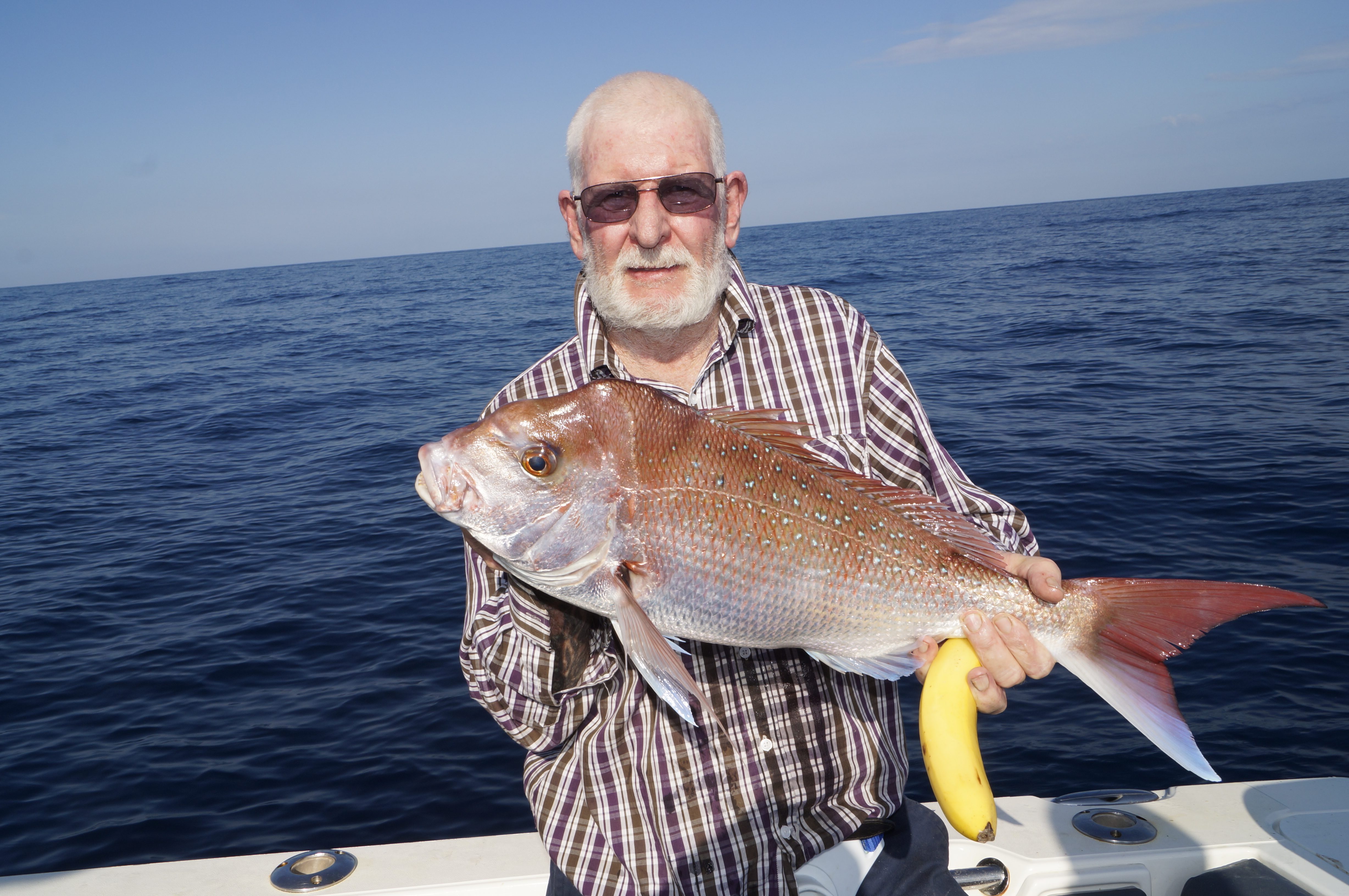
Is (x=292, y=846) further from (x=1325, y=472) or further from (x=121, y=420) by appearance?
(x=121, y=420)

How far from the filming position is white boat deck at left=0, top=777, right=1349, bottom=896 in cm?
344

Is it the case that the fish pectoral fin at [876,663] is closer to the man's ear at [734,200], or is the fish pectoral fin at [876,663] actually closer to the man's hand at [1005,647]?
the man's hand at [1005,647]

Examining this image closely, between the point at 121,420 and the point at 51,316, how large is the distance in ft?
155

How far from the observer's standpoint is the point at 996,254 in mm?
54906

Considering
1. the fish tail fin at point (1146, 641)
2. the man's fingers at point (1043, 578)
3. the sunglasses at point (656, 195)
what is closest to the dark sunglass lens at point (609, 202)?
the sunglasses at point (656, 195)

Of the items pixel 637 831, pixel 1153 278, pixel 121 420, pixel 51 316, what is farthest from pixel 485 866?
pixel 51 316

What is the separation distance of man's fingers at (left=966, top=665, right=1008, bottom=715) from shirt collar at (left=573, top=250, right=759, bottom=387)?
1.19 m

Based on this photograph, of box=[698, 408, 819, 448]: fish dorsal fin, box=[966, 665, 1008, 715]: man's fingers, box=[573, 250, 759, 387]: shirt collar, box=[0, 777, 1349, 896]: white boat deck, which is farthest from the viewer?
box=[0, 777, 1349, 896]: white boat deck

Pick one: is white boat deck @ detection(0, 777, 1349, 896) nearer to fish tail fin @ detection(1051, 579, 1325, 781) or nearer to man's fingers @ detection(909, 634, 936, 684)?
fish tail fin @ detection(1051, 579, 1325, 781)

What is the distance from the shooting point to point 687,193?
2.85 metres

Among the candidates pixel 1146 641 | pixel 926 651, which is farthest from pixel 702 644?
pixel 1146 641

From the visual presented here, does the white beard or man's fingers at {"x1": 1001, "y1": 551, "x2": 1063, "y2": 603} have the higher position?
the white beard

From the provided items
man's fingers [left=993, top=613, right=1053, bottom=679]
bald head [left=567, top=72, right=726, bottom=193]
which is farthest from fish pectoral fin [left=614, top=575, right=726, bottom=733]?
bald head [left=567, top=72, right=726, bottom=193]

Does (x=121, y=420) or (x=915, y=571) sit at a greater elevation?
(x=915, y=571)
